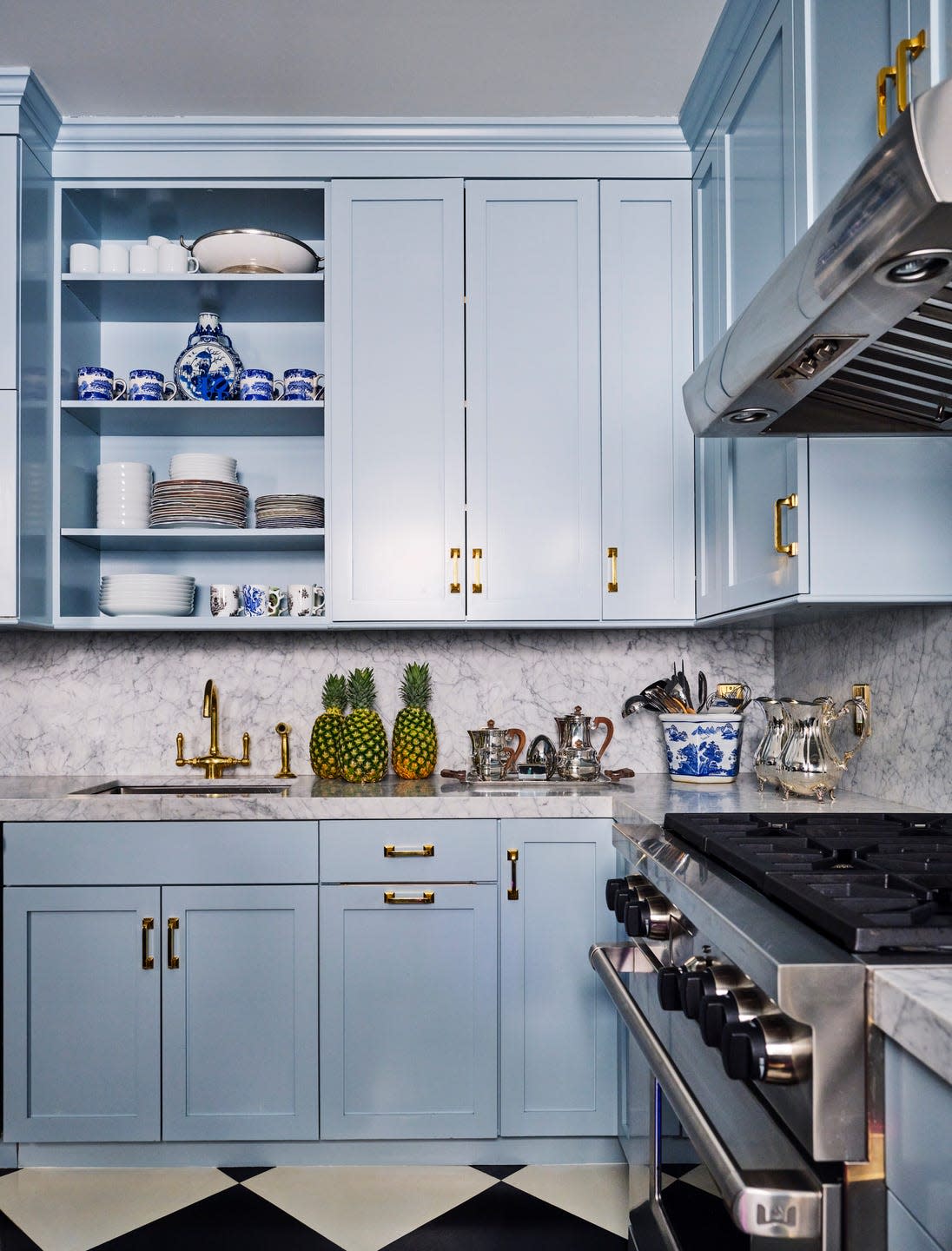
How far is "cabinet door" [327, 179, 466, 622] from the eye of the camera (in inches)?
97.4

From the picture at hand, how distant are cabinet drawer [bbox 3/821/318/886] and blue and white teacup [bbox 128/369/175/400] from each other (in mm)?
1134

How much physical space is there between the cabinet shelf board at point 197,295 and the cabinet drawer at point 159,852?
1.38m

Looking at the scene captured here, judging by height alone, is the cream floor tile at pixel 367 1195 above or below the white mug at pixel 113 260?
below

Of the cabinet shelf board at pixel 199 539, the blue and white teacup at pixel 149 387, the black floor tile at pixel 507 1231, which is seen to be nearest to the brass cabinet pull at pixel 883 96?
the cabinet shelf board at pixel 199 539

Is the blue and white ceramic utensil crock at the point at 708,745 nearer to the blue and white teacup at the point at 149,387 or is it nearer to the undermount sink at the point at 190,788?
the undermount sink at the point at 190,788

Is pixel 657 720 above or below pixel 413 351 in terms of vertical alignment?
below

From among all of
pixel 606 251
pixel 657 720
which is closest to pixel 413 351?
pixel 606 251

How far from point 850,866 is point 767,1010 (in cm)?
31

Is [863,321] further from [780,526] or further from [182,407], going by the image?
[182,407]

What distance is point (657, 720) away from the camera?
111 inches

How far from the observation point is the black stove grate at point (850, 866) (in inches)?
36.0

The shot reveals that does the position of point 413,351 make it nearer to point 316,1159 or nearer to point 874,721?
point 874,721

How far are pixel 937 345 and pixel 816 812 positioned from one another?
968 millimetres

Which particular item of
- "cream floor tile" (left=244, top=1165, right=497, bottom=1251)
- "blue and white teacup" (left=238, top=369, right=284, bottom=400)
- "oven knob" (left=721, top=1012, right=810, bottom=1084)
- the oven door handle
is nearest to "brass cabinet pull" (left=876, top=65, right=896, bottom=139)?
"oven knob" (left=721, top=1012, right=810, bottom=1084)
